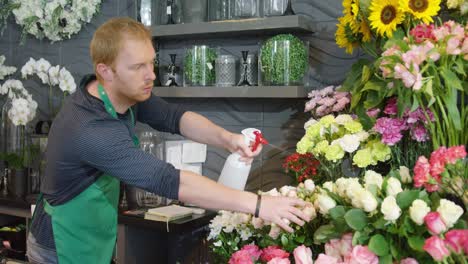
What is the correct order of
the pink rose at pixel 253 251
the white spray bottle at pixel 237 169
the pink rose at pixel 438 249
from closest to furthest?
the pink rose at pixel 438 249 < the pink rose at pixel 253 251 < the white spray bottle at pixel 237 169

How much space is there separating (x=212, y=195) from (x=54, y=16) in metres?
2.37

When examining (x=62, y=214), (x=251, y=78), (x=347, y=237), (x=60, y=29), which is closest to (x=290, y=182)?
(x=251, y=78)

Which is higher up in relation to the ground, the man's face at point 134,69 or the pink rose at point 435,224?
the man's face at point 134,69

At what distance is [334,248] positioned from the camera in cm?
121

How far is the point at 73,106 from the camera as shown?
5.73 feet

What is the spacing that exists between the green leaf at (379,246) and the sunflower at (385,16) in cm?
75

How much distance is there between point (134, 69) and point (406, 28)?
891 mm

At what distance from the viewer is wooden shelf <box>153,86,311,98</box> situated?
2377 millimetres

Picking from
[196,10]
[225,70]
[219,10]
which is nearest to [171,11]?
[196,10]

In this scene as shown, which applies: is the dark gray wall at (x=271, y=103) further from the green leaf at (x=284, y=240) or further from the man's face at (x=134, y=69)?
the green leaf at (x=284, y=240)

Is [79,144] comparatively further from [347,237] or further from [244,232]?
[347,237]

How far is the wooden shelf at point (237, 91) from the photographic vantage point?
2.38m

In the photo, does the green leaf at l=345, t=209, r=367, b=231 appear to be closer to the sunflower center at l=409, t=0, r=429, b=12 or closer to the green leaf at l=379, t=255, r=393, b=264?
the green leaf at l=379, t=255, r=393, b=264

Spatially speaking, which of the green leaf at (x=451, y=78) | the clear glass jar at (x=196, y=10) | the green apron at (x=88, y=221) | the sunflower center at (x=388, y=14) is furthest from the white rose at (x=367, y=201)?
the clear glass jar at (x=196, y=10)
